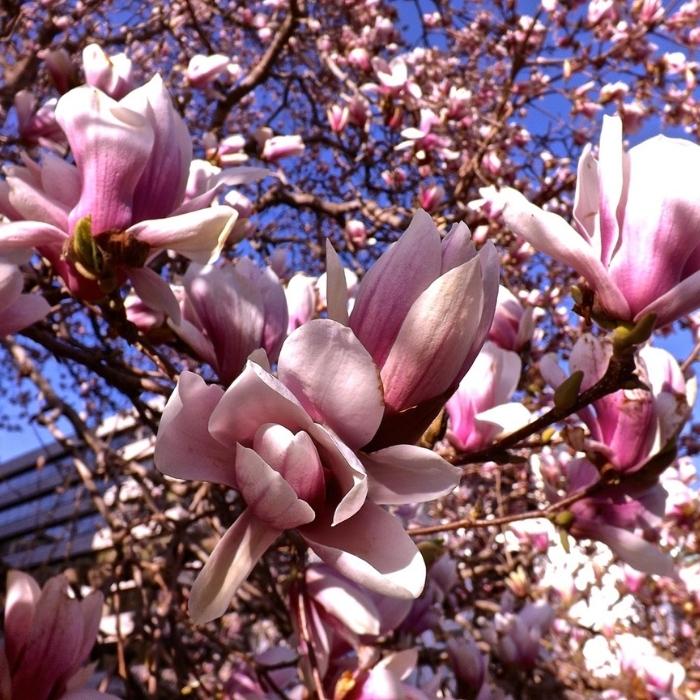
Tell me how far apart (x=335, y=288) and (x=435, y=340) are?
0.08 m

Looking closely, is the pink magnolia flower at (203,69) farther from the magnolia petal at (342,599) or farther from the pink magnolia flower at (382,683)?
the pink magnolia flower at (382,683)

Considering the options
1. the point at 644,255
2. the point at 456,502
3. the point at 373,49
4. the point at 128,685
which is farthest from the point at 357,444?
the point at 373,49

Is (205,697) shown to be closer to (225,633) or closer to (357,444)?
(357,444)

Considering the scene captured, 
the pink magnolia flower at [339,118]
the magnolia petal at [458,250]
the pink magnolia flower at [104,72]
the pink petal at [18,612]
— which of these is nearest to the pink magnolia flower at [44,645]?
the pink petal at [18,612]

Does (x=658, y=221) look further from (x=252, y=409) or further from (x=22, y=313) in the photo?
(x=22, y=313)

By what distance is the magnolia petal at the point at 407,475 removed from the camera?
1.31 feet

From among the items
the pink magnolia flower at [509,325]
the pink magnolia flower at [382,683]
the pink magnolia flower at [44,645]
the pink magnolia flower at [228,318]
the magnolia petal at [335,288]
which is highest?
the magnolia petal at [335,288]

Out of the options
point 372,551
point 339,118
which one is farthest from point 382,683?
point 339,118

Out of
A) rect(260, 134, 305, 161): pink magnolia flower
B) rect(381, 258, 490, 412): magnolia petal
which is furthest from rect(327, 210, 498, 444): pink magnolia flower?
rect(260, 134, 305, 161): pink magnolia flower

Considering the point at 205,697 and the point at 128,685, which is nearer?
the point at 128,685

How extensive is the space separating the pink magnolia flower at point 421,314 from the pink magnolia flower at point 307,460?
0.03 m

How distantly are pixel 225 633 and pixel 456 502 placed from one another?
1.06 meters

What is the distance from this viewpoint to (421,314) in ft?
1.32

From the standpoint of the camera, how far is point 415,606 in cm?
112
